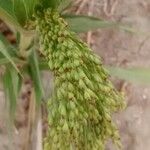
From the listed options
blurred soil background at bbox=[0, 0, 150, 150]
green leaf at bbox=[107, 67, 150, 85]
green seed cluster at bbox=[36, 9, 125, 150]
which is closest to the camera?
green seed cluster at bbox=[36, 9, 125, 150]

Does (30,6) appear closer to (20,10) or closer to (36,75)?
(20,10)

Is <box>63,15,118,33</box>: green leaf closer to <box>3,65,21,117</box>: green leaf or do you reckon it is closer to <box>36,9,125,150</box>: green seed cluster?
<box>3,65,21,117</box>: green leaf

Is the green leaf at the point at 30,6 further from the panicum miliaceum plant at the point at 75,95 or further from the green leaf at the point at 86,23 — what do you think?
the green leaf at the point at 86,23

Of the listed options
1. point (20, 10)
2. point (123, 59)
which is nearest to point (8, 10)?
point (20, 10)

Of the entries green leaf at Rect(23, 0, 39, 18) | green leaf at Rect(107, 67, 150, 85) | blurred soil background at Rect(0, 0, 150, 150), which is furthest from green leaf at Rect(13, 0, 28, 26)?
blurred soil background at Rect(0, 0, 150, 150)

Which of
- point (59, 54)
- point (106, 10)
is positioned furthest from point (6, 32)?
point (59, 54)

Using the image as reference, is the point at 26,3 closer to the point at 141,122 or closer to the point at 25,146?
the point at 25,146
